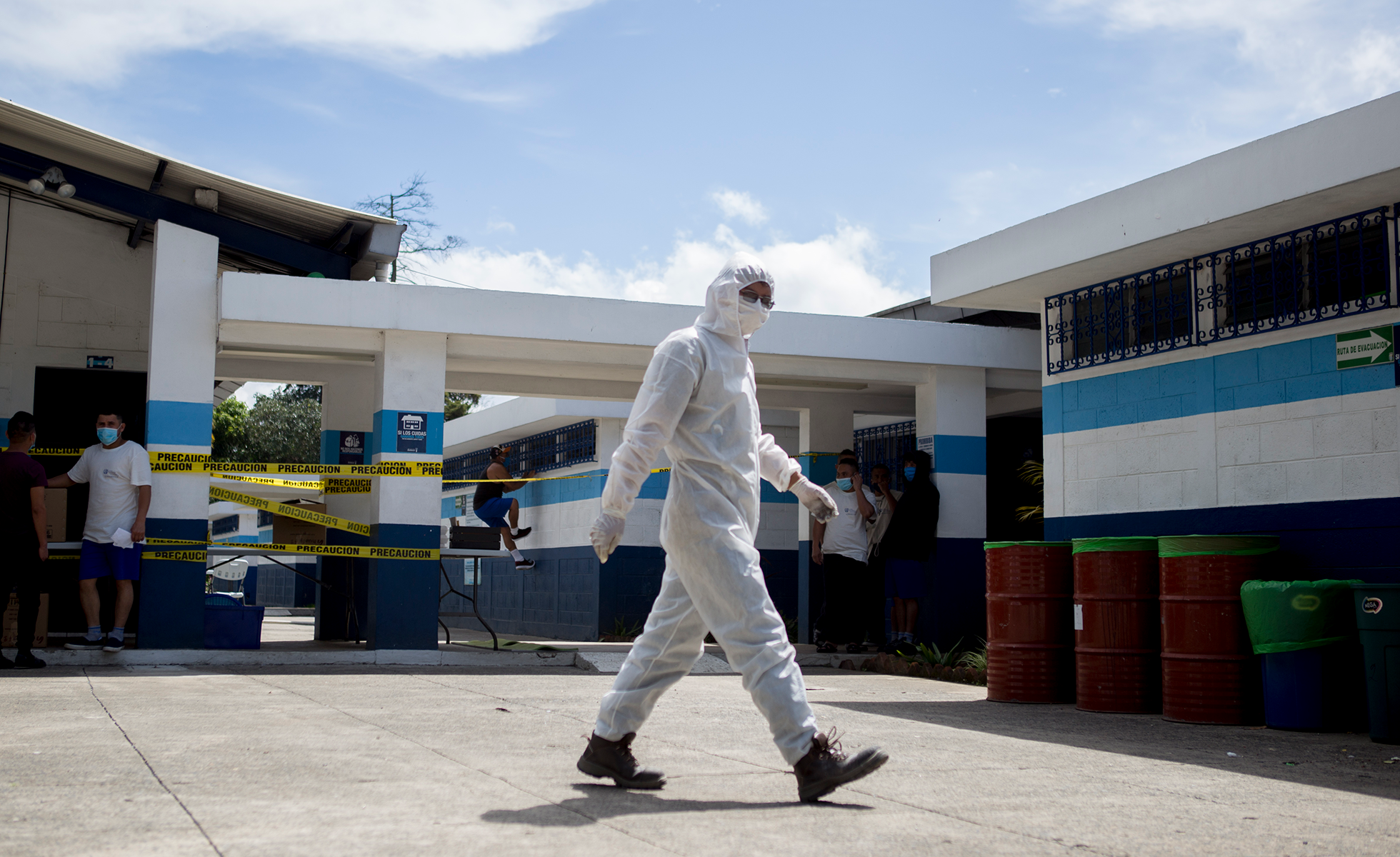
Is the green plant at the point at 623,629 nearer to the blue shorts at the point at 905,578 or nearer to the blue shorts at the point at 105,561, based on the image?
the blue shorts at the point at 905,578

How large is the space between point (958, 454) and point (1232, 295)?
175 inches

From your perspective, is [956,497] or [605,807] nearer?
[605,807]

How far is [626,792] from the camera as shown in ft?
14.1

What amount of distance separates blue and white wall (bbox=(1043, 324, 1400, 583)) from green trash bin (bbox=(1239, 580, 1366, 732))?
2.12 feet

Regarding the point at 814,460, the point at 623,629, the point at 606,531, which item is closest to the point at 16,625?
the point at 623,629

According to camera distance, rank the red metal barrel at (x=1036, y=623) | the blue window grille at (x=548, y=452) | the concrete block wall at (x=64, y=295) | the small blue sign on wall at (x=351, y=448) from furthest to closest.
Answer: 1. the blue window grille at (x=548, y=452)
2. the small blue sign on wall at (x=351, y=448)
3. the concrete block wall at (x=64, y=295)
4. the red metal barrel at (x=1036, y=623)

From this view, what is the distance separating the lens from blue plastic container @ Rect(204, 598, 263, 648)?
10383 millimetres

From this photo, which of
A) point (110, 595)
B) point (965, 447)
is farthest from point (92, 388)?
point (965, 447)

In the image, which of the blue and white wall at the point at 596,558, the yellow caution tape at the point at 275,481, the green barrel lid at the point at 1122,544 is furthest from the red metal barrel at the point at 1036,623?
the blue and white wall at the point at 596,558

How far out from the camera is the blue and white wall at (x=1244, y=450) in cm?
714

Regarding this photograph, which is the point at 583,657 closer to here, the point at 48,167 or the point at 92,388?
the point at 92,388

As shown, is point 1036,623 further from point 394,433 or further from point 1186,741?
point 394,433

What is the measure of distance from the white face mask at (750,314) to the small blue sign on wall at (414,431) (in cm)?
650

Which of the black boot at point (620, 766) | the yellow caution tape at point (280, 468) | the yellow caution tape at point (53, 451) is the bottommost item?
the black boot at point (620, 766)
